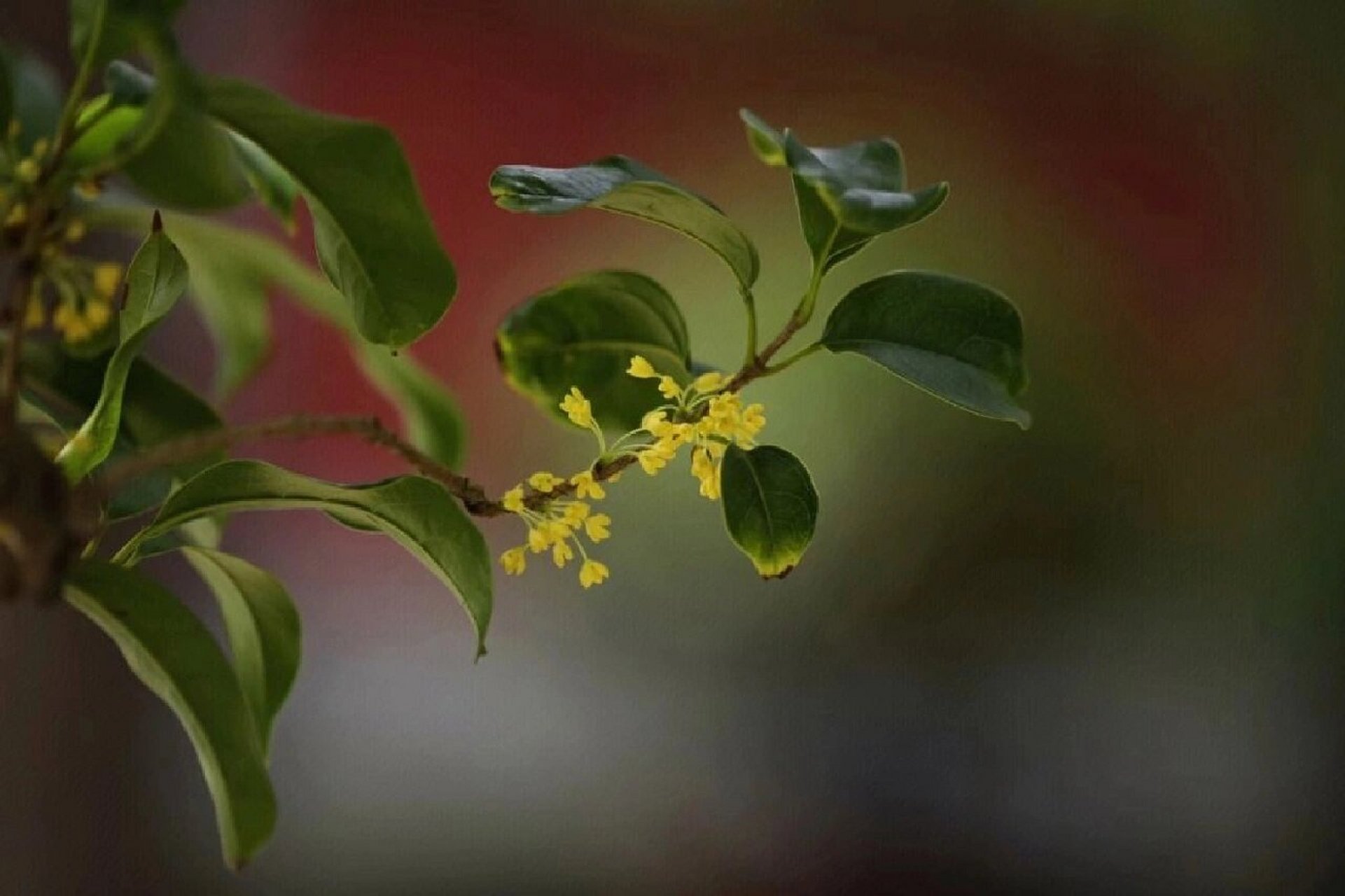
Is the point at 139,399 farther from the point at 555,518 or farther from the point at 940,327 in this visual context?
the point at 940,327

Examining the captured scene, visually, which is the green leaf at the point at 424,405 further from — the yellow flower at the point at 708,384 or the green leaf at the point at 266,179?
the yellow flower at the point at 708,384

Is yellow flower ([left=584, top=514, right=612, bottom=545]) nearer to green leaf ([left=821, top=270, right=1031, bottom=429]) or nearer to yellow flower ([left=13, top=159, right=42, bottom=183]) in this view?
green leaf ([left=821, top=270, right=1031, bottom=429])

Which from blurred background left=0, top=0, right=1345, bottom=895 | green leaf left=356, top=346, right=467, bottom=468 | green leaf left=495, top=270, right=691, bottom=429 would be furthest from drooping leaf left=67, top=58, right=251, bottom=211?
blurred background left=0, top=0, right=1345, bottom=895

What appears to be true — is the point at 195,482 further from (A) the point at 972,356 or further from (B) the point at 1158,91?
(B) the point at 1158,91

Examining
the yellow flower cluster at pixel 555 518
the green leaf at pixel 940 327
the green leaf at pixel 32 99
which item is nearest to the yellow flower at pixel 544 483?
the yellow flower cluster at pixel 555 518

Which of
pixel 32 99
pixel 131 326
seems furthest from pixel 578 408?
pixel 32 99
